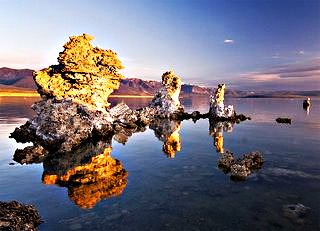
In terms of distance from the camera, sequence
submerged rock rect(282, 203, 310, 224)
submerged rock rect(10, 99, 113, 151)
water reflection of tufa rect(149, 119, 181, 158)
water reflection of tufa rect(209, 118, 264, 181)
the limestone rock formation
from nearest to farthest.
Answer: submerged rock rect(282, 203, 310, 224) → water reflection of tufa rect(209, 118, 264, 181) → water reflection of tufa rect(149, 119, 181, 158) → submerged rock rect(10, 99, 113, 151) → the limestone rock formation

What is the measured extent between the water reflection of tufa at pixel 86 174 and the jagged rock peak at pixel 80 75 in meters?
13.6

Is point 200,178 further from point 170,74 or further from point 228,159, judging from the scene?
point 170,74

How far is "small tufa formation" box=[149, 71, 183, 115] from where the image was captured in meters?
79.0

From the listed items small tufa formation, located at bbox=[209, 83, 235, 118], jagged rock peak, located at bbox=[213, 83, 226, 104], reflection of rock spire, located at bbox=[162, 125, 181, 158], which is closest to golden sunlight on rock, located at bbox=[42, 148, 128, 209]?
reflection of rock spire, located at bbox=[162, 125, 181, 158]

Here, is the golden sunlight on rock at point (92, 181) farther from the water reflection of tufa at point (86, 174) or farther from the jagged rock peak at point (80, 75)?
the jagged rock peak at point (80, 75)

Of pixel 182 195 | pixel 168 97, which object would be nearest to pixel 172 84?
pixel 168 97

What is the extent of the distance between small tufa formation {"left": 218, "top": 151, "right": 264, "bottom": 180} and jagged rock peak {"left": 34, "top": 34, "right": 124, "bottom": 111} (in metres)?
25.8

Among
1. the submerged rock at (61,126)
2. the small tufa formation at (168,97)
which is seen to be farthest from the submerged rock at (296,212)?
the small tufa formation at (168,97)

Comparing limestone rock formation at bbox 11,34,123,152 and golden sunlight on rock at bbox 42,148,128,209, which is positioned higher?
limestone rock formation at bbox 11,34,123,152

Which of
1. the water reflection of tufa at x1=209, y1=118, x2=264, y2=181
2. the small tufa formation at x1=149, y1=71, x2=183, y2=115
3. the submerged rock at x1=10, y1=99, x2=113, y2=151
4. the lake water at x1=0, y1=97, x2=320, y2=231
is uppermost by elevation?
the small tufa formation at x1=149, y1=71, x2=183, y2=115

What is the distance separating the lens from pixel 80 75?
48.3m

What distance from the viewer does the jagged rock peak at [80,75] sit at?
152ft

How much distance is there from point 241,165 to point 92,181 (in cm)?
1351

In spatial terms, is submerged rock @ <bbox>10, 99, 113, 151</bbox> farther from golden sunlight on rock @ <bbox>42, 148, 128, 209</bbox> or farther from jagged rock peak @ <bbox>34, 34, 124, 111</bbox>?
golden sunlight on rock @ <bbox>42, 148, 128, 209</bbox>
